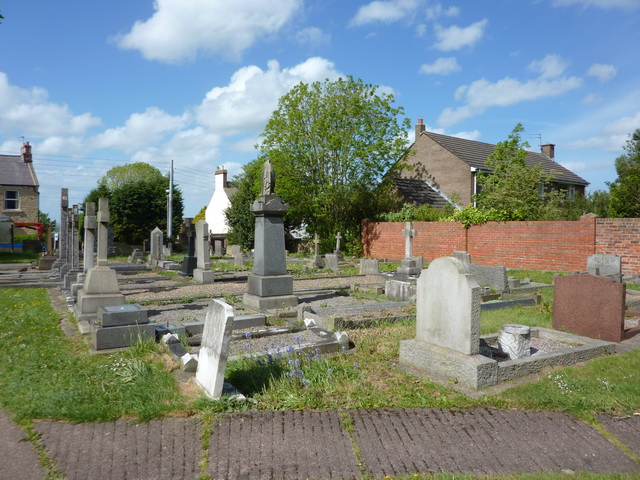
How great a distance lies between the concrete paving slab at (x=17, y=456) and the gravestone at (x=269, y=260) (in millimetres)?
6009

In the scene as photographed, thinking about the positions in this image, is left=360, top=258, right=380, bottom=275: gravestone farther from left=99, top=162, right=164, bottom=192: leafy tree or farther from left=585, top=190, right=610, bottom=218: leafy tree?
left=99, top=162, right=164, bottom=192: leafy tree

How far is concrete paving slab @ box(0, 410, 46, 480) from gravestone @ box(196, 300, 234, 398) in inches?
59.9

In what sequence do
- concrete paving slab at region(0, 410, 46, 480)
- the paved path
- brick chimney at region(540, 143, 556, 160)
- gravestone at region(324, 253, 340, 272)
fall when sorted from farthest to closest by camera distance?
brick chimney at region(540, 143, 556, 160)
gravestone at region(324, 253, 340, 272)
the paved path
concrete paving slab at region(0, 410, 46, 480)

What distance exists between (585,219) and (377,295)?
10.7 meters

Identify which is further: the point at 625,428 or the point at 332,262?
the point at 332,262

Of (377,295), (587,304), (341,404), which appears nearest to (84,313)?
(341,404)

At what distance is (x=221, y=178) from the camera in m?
47.7

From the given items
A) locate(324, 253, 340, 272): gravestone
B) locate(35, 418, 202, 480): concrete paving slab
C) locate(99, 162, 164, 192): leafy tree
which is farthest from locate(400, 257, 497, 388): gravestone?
locate(99, 162, 164, 192): leafy tree

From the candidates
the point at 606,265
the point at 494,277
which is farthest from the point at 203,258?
the point at 606,265

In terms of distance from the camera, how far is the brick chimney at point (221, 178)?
47416 millimetres

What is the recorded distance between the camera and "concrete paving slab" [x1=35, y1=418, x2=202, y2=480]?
349cm

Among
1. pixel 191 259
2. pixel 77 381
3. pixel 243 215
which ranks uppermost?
pixel 243 215

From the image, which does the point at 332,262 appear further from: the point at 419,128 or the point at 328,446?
the point at 419,128

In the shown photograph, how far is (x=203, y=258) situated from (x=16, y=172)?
27.3 m
